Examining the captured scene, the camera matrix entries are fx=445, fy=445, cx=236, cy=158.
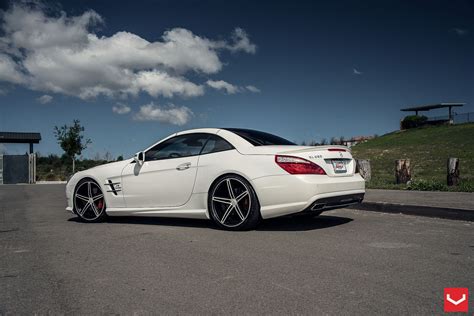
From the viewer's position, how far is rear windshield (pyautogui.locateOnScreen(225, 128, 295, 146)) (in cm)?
580

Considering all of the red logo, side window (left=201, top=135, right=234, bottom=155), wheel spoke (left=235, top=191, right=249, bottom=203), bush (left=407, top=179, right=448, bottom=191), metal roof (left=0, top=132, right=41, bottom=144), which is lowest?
the red logo

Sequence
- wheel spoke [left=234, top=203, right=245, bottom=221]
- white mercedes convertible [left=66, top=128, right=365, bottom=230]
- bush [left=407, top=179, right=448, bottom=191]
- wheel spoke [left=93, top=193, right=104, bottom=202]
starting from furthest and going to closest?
1. bush [left=407, top=179, right=448, bottom=191]
2. wheel spoke [left=93, top=193, right=104, bottom=202]
3. wheel spoke [left=234, top=203, right=245, bottom=221]
4. white mercedes convertible [left=66, top=128, right=365, bottom=230]

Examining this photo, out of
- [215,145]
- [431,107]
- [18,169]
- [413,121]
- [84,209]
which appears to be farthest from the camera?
[431,107]

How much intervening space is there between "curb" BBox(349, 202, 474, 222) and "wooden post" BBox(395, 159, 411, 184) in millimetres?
5895

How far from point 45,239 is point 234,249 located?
7.94 ft

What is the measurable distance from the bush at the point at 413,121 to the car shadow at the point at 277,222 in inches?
2264

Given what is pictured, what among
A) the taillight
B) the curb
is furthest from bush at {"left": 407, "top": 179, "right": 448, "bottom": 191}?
the taillight

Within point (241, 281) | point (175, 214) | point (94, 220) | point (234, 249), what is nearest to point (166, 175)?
point (175, 214)

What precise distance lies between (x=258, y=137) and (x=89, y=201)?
293 centimetres

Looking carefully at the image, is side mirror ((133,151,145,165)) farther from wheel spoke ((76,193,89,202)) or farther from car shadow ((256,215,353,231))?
car shadow ((256,215,353,231))

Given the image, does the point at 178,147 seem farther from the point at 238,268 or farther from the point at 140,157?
the point at 238,268

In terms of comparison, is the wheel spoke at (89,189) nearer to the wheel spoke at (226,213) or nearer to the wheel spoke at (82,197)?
the wheel spoke at (82,197)

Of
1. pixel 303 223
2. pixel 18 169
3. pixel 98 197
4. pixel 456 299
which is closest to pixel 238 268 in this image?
pixel 456 299

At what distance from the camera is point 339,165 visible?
18.5ft
